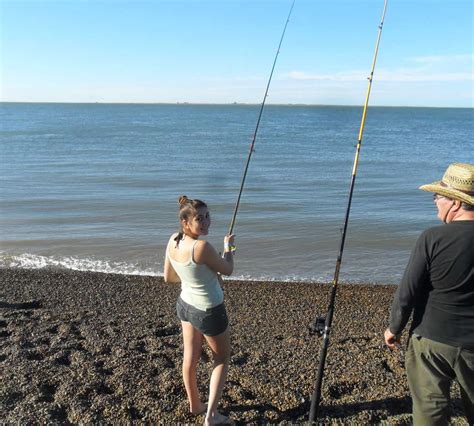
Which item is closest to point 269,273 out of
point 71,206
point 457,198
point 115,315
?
point 115,315

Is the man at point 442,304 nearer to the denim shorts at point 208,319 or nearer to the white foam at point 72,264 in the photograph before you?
the denim shorts at point 208,319

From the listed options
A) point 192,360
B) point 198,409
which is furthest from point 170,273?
point 198,409

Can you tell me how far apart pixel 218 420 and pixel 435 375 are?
4.78 ft

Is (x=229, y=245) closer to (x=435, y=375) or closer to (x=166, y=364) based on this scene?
(x=435, y=375)

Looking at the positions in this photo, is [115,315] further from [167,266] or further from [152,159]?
[152,159]

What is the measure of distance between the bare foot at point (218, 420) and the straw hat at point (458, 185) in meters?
2.00

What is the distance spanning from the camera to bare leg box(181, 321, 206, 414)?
3.15m

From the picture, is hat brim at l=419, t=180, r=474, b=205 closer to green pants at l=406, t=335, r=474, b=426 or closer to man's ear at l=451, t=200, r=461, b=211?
man's ear at l=451, t=200, r=461, b=211

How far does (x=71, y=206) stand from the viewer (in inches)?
538

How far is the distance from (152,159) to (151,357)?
2244cm

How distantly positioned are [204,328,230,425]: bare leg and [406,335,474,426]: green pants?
1.11 metres

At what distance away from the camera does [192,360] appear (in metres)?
3.26

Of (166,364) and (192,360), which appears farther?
(166,364)

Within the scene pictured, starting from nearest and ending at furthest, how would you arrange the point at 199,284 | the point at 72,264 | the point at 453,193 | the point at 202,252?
the point at 453,193
the point at 202,252
the point at 199,284
the point at 72,264
